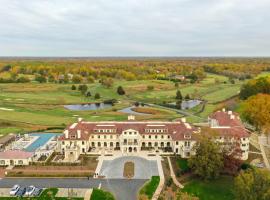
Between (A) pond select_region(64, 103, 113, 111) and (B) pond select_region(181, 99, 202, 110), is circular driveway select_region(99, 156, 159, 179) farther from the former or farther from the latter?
(B) pond select_region(181, 99, 202, 110)

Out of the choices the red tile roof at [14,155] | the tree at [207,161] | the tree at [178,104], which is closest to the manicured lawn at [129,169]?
the tree at [207,161]

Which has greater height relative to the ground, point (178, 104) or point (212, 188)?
point (178, 104)

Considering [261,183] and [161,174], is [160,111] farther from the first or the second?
[261,183]

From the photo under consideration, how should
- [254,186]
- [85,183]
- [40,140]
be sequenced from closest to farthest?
[254,186]
[85,183]
[40,140]

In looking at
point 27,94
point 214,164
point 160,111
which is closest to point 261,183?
point 214,164

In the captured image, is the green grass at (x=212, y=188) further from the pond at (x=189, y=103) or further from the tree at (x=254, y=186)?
the pond at (x=189, y=103)

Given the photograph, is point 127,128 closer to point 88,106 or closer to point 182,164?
point 182,164

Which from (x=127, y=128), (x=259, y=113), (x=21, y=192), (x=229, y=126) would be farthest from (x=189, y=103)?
(x=21, y=192)

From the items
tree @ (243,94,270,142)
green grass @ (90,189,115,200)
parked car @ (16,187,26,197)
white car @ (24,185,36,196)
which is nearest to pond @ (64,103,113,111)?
tree @ (243,94,270,142)
